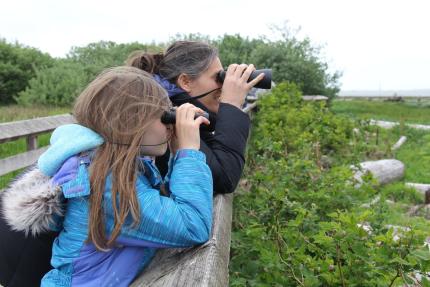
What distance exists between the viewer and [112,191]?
155cm

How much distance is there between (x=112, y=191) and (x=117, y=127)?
0.70ft

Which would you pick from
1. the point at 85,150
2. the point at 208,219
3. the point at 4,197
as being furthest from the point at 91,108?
the point at 208,219

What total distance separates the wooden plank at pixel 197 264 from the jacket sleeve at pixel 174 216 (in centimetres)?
4

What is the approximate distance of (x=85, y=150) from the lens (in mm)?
1644

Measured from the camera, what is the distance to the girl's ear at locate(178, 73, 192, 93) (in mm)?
2641

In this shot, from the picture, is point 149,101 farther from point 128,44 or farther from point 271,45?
point 128,44

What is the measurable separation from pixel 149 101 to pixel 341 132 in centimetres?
541

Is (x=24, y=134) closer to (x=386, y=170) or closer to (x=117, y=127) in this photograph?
(x=117, y=127)

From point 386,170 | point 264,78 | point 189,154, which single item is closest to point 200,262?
point 189,154

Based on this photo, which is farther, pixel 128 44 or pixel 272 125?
pixel 128 44

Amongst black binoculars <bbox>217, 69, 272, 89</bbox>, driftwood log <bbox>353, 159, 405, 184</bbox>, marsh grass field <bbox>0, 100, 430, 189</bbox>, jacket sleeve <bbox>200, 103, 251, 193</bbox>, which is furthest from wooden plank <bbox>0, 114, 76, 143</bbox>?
driftwood log <bbox>353, 159, 405, 184</bbox>

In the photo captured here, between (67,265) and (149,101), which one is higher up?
(149,101)

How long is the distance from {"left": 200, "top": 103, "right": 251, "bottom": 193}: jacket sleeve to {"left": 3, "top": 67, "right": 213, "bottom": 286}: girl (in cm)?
37

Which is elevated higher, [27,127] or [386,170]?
[27,127]
